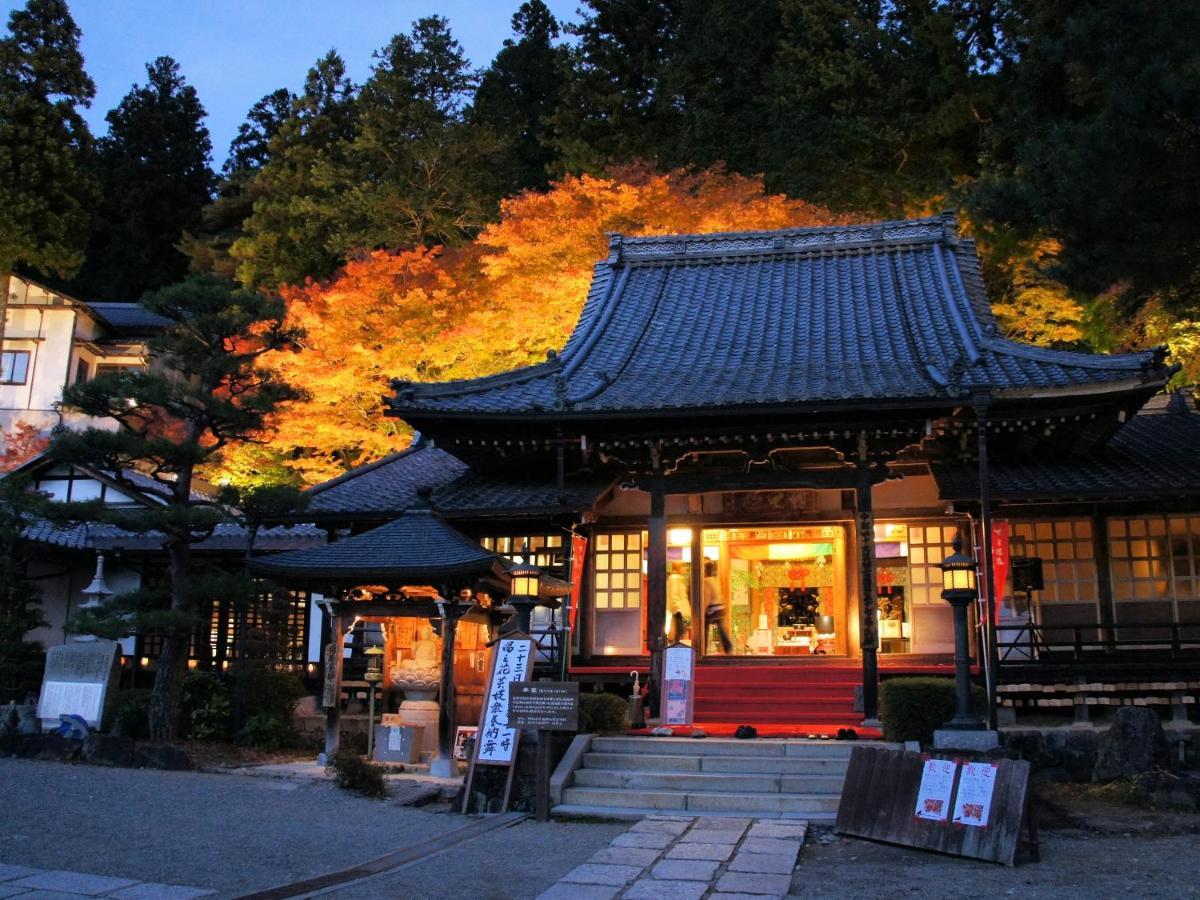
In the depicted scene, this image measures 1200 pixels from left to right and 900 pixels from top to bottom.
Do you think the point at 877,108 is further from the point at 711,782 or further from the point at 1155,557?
the point at 711,782

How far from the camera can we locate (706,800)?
10.4 meters

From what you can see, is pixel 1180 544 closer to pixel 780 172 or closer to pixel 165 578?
pixel 165 578

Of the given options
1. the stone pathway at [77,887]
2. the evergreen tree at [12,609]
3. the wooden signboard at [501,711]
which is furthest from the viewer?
the evergreen tree at [12,609]

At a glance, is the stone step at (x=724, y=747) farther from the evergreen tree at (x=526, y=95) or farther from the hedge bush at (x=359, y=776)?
the evergreen tree at (x=526, y=95)

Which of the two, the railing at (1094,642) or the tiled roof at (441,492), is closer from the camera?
the railing at (1094,642)

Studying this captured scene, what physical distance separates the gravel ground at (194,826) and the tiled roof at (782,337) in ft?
18.4

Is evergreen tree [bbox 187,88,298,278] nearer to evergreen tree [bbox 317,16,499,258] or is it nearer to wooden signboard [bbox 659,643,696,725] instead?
evergreen tree [bbox 317,16,499,258]

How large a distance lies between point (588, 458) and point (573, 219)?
37.2 feet

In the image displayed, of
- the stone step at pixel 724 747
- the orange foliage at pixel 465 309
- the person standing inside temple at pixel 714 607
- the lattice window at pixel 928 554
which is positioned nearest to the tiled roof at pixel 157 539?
the orange foliage at pixel 465 309

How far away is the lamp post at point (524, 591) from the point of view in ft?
37.8

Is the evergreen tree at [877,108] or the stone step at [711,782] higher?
the evergreen tree at [877,108]

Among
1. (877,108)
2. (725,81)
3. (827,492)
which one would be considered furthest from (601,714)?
(725,81)

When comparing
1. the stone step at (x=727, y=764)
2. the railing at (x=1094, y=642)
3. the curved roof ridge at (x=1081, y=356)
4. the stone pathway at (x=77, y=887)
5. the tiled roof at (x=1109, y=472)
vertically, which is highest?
the curved roof ridge at (x=1081, y=356)

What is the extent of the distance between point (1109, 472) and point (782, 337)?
5363 millimetres
